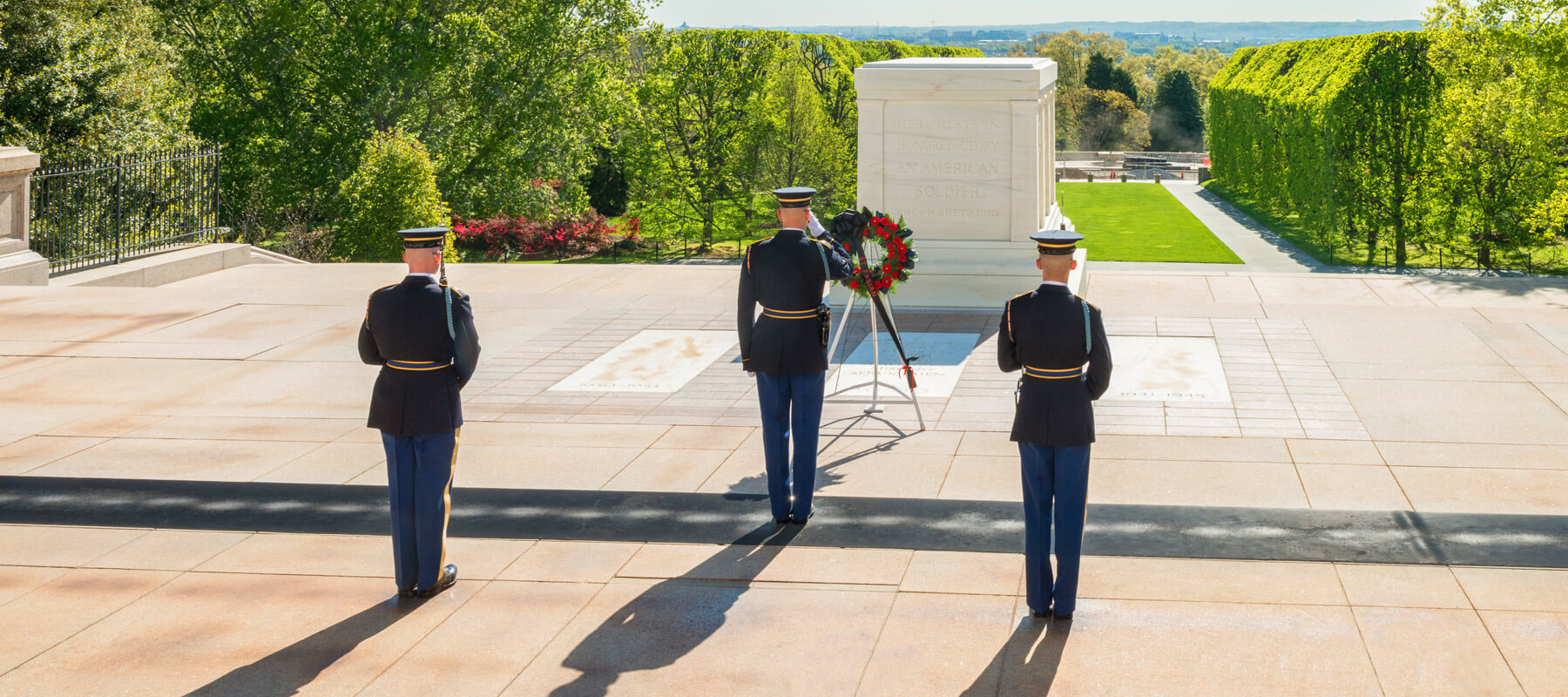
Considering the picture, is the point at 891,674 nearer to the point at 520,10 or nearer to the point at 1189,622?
the point at 1189,622

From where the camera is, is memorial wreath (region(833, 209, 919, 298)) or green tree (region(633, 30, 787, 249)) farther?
green tree (region(633, 30, 787, 249))

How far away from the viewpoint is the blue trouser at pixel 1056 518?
5.17 metres

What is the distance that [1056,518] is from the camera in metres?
5.21

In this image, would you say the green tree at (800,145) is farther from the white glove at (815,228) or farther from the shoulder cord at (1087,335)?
the shoulder cord at (1087,335)

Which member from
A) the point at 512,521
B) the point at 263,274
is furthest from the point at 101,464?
the point at 263,274

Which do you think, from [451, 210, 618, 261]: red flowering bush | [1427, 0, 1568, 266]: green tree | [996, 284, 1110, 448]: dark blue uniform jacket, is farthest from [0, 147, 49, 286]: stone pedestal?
[1427, 0, 1568, 266]: green tree

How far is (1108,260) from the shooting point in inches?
1277

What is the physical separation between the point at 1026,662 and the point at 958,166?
9.21m

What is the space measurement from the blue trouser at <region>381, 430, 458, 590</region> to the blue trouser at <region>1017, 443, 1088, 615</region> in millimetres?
2396

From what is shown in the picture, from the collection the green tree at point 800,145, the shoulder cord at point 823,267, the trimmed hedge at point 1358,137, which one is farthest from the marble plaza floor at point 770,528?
the green tree at point 800,145

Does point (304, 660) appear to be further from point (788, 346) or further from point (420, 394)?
point (788, 346)

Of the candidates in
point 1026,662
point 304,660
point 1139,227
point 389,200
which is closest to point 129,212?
point 389,200

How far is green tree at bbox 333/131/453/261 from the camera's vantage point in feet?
84.0

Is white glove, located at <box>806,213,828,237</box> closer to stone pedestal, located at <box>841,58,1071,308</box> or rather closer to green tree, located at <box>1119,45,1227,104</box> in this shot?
stone pedestal, located at <box>841,58,1071,308</box>
